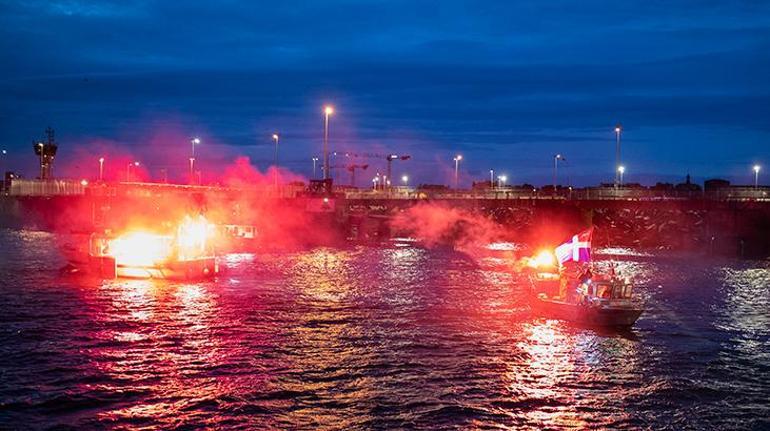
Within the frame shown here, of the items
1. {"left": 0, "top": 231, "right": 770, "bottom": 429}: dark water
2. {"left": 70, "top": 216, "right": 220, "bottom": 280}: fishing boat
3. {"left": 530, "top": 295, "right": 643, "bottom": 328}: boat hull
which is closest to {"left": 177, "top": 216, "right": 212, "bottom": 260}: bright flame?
{"left": 70, "top": 216, "right": 220, "bottom": 280}: fishing boat

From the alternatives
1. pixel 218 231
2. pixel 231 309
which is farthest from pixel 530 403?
pixel 218 231

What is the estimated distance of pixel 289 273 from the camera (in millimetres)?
76562

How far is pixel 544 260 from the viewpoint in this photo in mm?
59312

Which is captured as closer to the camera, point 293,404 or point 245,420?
point 245,420

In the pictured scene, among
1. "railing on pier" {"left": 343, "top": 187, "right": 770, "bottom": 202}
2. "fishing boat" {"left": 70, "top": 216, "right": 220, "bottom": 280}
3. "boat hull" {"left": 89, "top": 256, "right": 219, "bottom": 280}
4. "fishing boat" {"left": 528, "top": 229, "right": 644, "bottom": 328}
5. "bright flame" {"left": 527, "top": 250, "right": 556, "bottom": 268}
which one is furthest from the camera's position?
"railing on pier" {"left": 343, "top": 187, "right": 770, "bottom": 202}

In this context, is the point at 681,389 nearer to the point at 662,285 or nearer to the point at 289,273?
the point at 662,285

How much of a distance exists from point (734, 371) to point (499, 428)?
50.5 feet

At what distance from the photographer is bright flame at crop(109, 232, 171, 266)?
67938mm

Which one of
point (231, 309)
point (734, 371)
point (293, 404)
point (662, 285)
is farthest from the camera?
point (662, 285)

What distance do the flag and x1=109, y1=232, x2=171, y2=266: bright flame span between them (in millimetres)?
34811

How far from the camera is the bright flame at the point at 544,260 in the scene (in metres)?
58.4

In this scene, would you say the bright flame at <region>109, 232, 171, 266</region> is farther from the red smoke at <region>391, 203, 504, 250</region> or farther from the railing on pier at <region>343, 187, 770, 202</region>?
the red smoke at <region>391, 203, 504, 250</region>

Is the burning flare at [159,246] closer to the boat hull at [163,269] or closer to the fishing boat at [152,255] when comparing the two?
the fishing boat at [152,255]

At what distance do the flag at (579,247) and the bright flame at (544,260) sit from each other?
29.9ft
